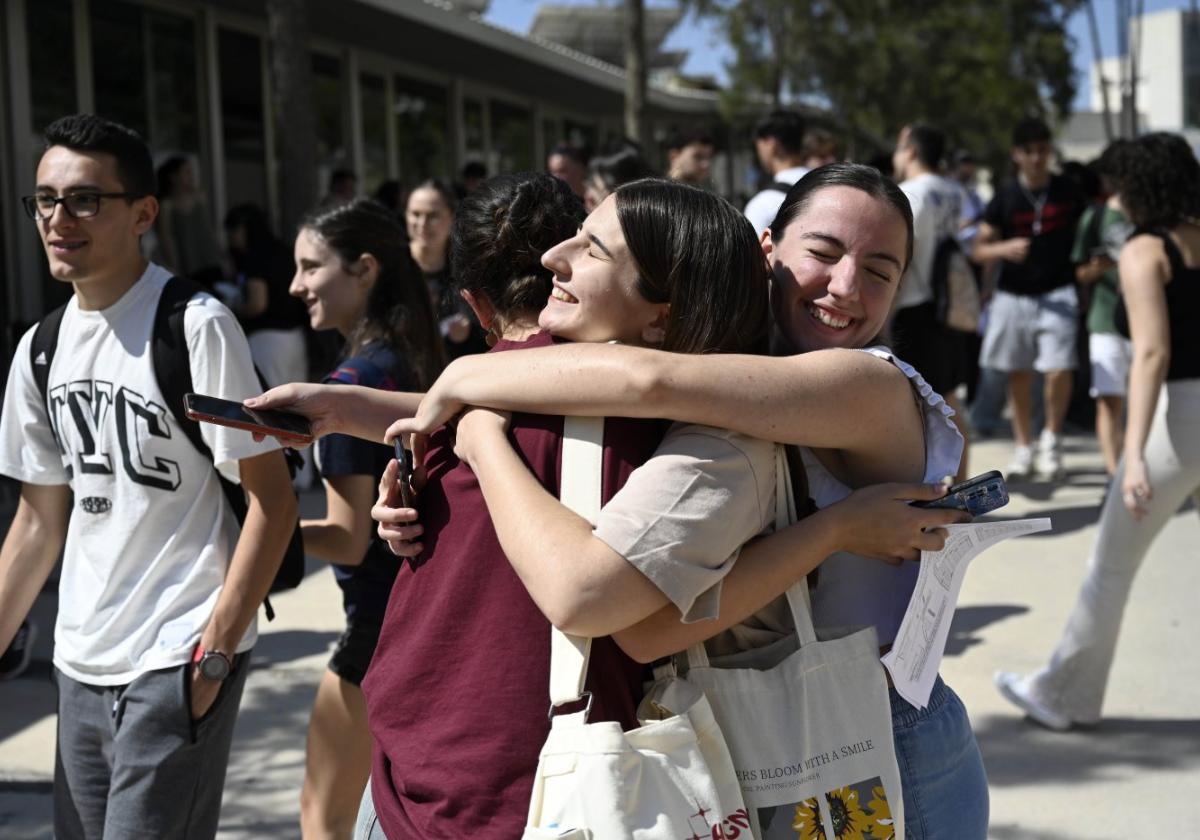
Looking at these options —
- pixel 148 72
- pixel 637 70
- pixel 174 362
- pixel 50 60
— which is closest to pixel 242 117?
pixel 148 72

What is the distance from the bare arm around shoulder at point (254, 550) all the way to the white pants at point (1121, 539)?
9.61 feet

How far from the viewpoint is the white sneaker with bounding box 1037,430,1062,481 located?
30.4ft

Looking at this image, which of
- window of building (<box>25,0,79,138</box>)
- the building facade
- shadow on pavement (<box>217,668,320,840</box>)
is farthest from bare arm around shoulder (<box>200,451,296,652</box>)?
window of building (<box>25,0,79,138</box>)

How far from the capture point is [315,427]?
2.32 metres

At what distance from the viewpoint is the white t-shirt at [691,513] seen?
1.65 meters

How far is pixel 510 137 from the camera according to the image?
21547 millimetres

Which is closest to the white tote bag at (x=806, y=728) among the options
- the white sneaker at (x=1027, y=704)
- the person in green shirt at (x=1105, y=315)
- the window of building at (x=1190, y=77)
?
the white sneaker at (x=1027, y=704)

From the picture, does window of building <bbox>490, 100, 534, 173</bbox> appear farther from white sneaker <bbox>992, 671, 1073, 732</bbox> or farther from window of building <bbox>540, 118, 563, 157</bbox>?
white sneaker <bbox>992, 671, 1073, 732</bbox>

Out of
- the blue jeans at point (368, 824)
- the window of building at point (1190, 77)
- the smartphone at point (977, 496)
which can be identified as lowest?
the blue jeans at point (368, 824)

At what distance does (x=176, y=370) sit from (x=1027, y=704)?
3.40m

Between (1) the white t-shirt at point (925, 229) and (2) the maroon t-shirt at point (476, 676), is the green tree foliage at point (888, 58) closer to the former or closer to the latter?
(1) the white t-shirt at point (925, 229)

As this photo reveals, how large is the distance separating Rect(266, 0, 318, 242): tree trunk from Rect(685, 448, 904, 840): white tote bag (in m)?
8.90

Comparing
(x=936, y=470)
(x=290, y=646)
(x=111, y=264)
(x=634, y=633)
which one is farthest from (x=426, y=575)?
(x=290, y=646)

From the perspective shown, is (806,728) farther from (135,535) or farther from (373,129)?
(373,129)
